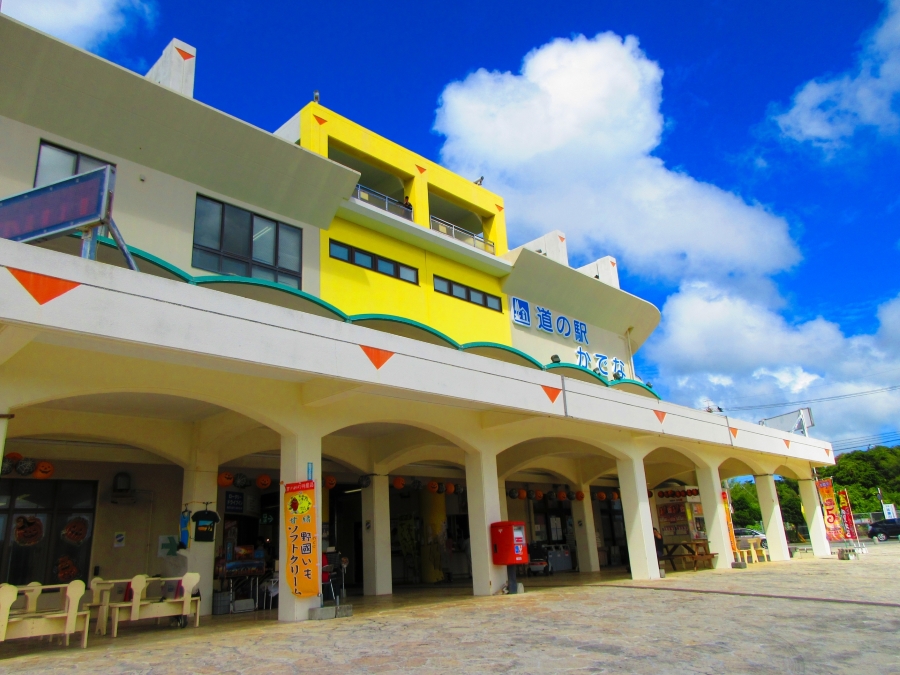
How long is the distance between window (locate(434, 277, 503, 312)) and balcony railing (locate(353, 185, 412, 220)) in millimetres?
2043

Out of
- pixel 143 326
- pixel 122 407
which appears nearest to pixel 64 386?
pixel 143 326

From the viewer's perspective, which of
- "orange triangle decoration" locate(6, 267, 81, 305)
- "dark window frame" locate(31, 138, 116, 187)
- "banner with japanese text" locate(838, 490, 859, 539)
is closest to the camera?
"orange triangle decoration" locate(6, 267, 81, 305)

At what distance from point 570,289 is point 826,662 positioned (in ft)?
53.2

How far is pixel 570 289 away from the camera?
21109 millimetres

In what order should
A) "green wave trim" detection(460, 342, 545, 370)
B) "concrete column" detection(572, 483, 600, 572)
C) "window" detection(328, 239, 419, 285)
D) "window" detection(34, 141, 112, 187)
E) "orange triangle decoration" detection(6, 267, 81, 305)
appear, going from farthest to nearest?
"concrete column" detection(572, 483, 600, 572) < "window" detection(328, 239, 419, 285) < "green wave trim" detection(460, 342, 545, 370) < "window" detection(34, 141, 112, 187) < "orange triangle decoration" detection(6, 267, 81, 305)

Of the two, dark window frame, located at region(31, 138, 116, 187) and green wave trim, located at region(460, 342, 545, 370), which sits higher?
dark window frame, located at region(31, 138, 116, 187)

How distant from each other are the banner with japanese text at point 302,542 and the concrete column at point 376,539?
188 inches

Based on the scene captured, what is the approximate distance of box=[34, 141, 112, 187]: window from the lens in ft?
37.2

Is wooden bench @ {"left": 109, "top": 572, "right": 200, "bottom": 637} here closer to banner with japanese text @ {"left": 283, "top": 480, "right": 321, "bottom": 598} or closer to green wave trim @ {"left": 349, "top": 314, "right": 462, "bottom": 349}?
banner with japanese text @ {"left": 283, "top": 480, "right": 321, "bottom": 598}

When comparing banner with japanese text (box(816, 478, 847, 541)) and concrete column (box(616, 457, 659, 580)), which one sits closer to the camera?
concrete column (box(616, 457, 659, 580))

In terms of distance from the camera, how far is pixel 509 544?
12.2m

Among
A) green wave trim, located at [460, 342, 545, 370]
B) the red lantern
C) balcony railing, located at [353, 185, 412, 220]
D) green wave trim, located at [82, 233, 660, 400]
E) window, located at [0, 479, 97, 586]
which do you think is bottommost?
window, located at [0, 479, 97, 586]

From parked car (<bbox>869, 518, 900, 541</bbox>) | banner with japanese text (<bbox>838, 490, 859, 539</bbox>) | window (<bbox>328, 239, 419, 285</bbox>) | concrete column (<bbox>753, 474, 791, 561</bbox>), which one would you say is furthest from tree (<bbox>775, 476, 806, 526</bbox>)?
window (<bbox>328, 239, 419, 285</bbox>)

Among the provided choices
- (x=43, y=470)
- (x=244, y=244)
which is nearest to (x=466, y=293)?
(x=244, y=244)
